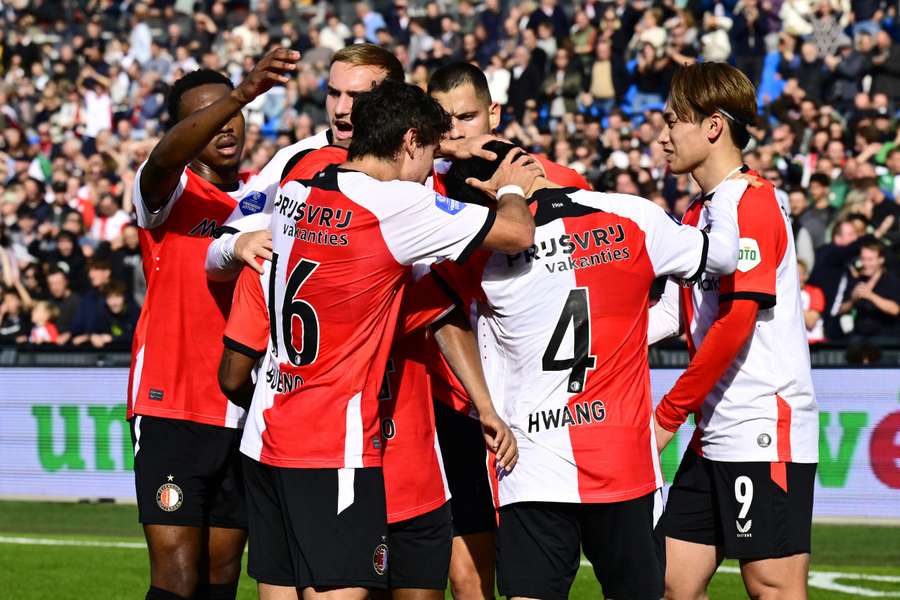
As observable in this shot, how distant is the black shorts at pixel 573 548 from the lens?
479 cm

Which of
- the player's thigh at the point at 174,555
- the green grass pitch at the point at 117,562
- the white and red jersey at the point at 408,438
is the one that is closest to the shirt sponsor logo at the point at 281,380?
the white and red jersey at the point at 408,438

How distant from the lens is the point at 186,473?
5.88 m

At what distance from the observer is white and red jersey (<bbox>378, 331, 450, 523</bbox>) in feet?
16.5

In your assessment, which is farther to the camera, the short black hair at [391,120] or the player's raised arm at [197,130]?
the player's raised arm at [197,130]

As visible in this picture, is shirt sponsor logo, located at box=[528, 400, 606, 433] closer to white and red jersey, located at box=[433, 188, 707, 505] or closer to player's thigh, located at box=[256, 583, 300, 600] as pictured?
white and red jersey, located at box=[433, 188, 707, 505]

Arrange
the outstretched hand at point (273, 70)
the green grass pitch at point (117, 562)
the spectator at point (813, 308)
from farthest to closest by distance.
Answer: the spectator at point (813, 308), the green grass pitch at point (117, 562), the outstretched hand at point (273, 70)

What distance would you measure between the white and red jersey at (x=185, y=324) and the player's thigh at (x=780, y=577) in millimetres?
2266

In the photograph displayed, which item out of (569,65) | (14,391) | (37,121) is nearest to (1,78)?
(37,121)

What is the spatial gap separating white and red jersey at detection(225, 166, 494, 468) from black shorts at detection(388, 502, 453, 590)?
44cm

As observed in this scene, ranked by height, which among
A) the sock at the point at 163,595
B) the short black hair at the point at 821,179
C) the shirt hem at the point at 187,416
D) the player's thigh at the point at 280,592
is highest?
the short black hair at the point at 821,179

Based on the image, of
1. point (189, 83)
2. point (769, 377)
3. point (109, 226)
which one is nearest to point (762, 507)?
point (769, 377)

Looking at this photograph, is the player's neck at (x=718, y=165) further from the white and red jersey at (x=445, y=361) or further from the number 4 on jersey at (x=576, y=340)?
the number 4 on jersey at (x=576, y=340)

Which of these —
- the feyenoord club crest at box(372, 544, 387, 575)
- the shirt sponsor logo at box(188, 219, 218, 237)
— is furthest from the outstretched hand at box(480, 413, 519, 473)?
the shirt sponsor logo at box(188, 219, 218, 237)

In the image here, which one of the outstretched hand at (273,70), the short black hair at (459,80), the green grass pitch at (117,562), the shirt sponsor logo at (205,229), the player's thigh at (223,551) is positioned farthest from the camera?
the green grass pitch at (117,562)
